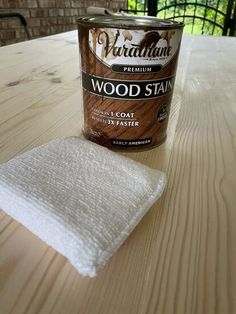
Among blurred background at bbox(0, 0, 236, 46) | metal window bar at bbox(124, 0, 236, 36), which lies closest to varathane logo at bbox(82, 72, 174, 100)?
blurred background at bbox(0, 0, 236, 46)

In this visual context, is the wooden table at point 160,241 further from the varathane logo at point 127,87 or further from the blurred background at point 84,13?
the blurred background at point 84,13

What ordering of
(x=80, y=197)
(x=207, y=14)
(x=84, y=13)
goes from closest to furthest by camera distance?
(x=80, y=197) < (x=84, y=13) < (x=207, y=14)

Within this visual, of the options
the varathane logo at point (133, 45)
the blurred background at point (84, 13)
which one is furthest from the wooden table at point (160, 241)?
the blurred background at point (84, 13)

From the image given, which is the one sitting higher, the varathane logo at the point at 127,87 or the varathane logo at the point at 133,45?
the varathane logo at the point at 133,45

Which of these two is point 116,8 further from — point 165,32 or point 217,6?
point 165,32

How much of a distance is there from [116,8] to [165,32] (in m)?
3.91

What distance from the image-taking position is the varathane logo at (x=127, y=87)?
308 mm

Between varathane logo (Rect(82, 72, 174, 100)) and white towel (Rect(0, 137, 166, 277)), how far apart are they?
0.21 ft

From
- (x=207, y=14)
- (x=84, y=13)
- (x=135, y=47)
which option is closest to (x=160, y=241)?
(x=135, y=47)

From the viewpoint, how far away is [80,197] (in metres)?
0.24

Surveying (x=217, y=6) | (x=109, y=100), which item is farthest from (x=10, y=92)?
(x=217, y=6)

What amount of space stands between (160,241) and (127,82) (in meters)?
0.17

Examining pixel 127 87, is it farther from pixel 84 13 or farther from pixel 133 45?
pixel 84 13

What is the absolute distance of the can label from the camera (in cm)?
29
